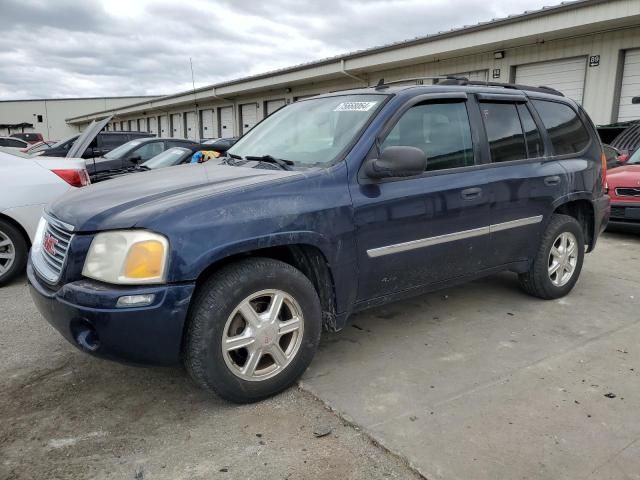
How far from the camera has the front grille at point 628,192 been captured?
6.94 m

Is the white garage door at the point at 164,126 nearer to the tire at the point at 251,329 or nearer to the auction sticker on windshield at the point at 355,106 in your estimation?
the auction sticker on windshield at the point at 355,106

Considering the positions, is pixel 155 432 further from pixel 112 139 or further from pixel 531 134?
pixel 112 139

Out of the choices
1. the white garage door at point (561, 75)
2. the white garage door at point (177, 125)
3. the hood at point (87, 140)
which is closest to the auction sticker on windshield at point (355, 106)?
the hood at point (87, 140)

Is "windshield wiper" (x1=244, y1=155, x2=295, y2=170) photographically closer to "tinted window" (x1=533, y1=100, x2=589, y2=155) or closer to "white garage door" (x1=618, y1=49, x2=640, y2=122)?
"tinted window" (x1=533, y1=100, x2=589, y2=155)

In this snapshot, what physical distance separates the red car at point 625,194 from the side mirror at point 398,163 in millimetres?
5374

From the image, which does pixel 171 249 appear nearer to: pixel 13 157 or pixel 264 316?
pixel 264 316

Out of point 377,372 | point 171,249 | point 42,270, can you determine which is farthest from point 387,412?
point 42,270

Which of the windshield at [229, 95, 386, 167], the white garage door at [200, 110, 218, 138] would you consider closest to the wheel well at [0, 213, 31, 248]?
the windshield at [229, 95, 386, 167]

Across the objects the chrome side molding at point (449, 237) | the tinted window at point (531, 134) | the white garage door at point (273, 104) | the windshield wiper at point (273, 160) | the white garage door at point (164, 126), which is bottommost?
the chrome side molding at point (449, 237)

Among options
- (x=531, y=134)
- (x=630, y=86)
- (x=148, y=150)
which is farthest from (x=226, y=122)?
(x=531, y=134)

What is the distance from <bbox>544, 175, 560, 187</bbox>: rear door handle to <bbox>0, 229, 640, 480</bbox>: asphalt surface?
108 cm

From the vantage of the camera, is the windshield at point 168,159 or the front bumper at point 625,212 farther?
the windshield at point 168,159

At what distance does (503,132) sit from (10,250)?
15.3 feet

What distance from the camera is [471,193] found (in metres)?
3.54
